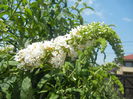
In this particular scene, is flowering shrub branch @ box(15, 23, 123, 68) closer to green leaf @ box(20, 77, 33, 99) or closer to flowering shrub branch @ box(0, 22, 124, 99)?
flowering shrub branch @ box(0, 22, 124, 99)

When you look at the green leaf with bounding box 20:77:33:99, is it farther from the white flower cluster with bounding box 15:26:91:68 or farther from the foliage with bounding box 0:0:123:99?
the white flower cluster with bounding box 15:26:91:68

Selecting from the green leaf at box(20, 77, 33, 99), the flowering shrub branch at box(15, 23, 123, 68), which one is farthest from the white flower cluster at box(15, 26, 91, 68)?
the green leaf at box(20, 77, 33, 99)

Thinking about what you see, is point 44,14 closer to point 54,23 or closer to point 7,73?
point 54,23

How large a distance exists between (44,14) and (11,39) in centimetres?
29

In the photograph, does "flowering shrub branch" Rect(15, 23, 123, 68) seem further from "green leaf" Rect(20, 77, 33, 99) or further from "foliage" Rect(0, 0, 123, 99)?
"green leaf" Rect(20, 77, 33, 99)

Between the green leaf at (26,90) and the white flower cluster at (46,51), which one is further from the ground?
the white flower cluster at (46,51)

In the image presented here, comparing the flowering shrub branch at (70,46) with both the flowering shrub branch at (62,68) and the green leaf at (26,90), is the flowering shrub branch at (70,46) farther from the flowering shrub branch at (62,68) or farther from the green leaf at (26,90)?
the green leaf at (26,90)

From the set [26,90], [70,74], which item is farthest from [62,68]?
[26,90]

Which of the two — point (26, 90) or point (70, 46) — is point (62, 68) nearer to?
point (70, 46)

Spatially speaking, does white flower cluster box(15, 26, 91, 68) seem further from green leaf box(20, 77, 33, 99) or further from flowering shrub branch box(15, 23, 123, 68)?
green leaf box(20, 77, 33, 99)

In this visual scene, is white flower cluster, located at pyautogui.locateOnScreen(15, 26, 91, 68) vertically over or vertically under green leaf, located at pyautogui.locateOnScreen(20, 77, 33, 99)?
over

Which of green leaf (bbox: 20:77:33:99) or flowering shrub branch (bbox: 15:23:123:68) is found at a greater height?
flowering shrub branch (bbox: 15:23:123:68)

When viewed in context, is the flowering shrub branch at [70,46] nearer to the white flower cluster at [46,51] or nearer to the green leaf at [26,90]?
the white flower cluster at [46,51]

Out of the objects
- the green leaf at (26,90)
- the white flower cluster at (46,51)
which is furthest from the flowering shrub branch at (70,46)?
the green leaf at (26,90)
